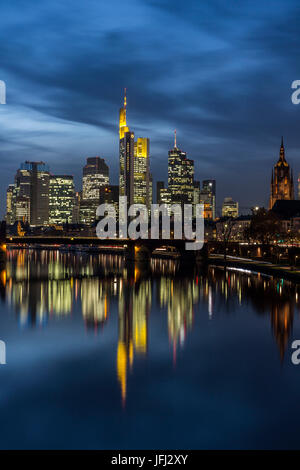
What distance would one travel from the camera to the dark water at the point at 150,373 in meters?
24.4

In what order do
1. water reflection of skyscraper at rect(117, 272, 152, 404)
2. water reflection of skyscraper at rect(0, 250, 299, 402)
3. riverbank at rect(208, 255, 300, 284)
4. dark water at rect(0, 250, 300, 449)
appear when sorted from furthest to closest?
riverbank at rect(208, 255, 300, 284), water reflection of skyscraper at rect(0, 250, 299, 402), water reflection of skyscraper at rect(117, 272, 152, 404), dark water at rect(0, 250, 300, 449)

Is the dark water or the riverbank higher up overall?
the riverbank

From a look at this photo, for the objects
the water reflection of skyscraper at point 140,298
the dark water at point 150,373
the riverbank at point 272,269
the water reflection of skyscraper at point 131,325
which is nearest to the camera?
the dark water at point 150,373

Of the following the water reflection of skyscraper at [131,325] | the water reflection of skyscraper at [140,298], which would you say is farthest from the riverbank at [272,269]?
the water reflection of skyscraper at [131,325]

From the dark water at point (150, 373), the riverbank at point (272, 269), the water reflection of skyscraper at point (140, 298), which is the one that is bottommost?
the dark water at point (150, 373)

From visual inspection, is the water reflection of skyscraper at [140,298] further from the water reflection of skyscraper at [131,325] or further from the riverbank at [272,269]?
the riverbank at [272,269]

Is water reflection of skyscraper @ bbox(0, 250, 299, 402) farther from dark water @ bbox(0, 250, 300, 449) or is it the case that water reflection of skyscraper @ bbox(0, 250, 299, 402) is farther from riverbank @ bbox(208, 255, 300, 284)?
riverbank @ bbox(208, 255, 300, 284)

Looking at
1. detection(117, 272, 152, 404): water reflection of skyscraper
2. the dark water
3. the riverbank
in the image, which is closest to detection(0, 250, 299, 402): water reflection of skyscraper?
detection(117, 272, 152, 404): water reflection of skyscraper

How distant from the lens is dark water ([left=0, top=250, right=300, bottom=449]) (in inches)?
959

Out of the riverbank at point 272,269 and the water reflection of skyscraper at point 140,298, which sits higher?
the riverbank at point 272,269

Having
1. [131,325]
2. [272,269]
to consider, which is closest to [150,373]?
[131,325]

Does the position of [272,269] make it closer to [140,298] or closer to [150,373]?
[140,298]

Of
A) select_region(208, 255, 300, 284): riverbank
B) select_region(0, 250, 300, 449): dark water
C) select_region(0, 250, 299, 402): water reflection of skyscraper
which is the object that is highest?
select_region(208, 255, 300, 284): riverbank

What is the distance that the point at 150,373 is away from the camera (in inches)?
1319
